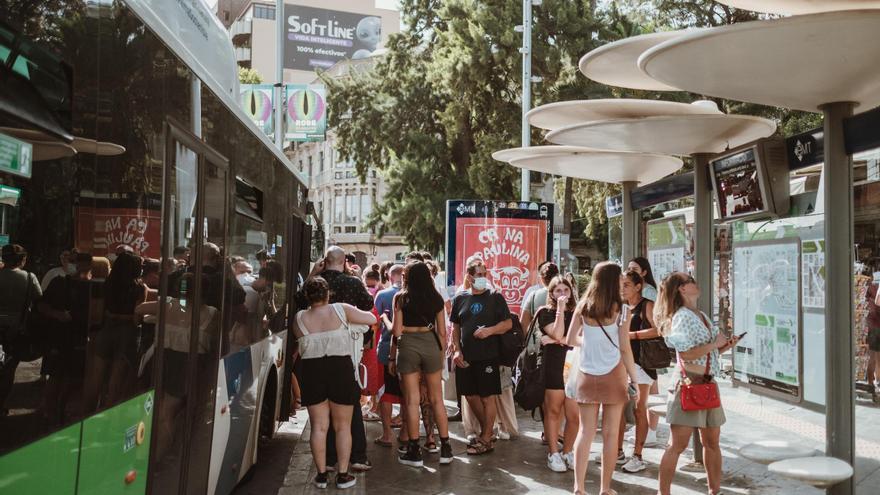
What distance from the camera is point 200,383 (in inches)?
186

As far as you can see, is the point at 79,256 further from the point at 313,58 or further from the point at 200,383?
the point at 313,58

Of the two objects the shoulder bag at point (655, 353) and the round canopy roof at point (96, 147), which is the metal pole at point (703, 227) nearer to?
the shoulder bag at point (655, 353)

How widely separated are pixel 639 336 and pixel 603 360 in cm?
147

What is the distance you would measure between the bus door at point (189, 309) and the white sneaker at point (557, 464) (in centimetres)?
347

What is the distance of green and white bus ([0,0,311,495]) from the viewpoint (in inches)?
99.8

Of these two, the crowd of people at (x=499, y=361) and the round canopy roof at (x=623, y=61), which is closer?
the crowd of people at (x=499, y=361)

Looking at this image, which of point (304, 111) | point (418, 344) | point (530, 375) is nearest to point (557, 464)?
point (530, 375)

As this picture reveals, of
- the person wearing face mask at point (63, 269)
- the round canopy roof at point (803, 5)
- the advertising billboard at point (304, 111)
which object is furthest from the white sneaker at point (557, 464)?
the advertising billboard at point (304, 111)

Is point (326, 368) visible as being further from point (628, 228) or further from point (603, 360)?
point (628, 228)

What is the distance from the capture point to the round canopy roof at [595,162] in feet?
29.7

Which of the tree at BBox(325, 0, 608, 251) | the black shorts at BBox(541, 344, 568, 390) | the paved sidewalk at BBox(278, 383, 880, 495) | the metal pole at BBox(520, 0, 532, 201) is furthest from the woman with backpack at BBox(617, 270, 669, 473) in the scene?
the tree at BBox(325, 0, 608, 251)

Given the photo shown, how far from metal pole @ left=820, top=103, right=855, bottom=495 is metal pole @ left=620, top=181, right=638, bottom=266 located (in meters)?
3.93

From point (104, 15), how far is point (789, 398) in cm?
766

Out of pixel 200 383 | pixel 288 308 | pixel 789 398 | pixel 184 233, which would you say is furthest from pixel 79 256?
pixel 789 398
